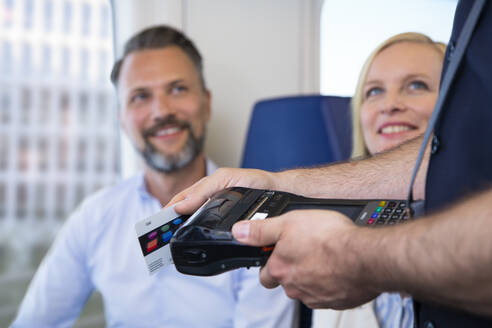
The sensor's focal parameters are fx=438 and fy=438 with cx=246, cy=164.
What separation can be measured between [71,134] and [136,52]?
1.28ft

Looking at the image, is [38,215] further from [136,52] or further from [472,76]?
[472,76]

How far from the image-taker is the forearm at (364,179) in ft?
2.57

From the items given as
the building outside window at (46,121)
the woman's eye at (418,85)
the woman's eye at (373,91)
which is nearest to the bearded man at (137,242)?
the building outside window at (46,121)

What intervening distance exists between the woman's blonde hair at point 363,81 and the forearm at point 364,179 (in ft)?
2.08

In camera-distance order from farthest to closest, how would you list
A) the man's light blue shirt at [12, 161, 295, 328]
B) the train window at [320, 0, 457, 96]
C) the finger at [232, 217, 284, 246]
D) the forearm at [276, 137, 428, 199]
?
the train window at [320, 0, 457, 96] < the man's light blue shirt at [12, 161, 295, 328] < the forearm at [276, 137, 428, 199] < the finger at [232, 217, 284, 246]

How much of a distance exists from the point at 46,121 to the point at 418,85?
1.28m

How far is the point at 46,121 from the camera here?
160cm

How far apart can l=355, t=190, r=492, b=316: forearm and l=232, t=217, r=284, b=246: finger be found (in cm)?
Result: 11

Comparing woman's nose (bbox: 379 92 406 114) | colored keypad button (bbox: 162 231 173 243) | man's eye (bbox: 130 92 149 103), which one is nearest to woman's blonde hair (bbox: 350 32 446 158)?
woman's nose (bbox: 379 92 406 114)

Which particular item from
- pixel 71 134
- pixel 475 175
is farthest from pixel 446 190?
pixel 71 134

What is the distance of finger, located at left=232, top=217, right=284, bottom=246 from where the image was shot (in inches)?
20.9

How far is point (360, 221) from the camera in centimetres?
59

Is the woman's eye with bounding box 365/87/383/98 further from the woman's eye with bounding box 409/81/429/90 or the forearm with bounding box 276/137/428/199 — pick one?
the forearm with bounding box 276/137/428/199

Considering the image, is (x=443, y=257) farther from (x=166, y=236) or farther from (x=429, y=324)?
(x=166, y=236)
